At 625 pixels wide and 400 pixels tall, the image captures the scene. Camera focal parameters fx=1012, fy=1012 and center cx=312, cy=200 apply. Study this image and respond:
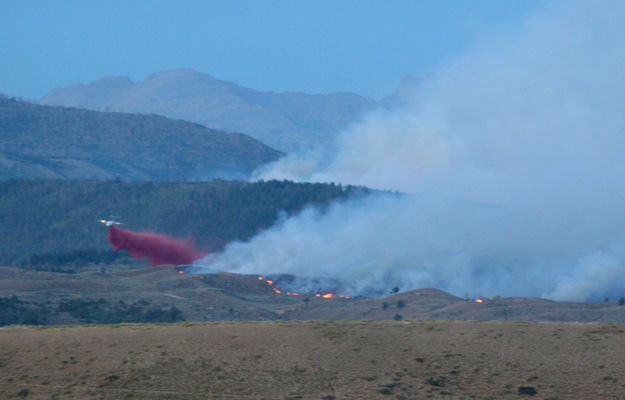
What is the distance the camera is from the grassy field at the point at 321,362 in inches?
1912

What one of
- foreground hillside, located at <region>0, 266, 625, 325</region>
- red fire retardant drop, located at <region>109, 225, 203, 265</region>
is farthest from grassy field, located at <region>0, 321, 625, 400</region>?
red fire retardant drop, located at <region>109, 225, 203, 265</region>

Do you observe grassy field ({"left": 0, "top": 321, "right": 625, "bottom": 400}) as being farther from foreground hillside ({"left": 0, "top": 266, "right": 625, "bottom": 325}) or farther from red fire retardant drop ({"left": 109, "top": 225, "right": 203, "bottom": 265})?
red fire retardant drop ({"left": 109, "top": 225, "right": 203, "bottom": 265})

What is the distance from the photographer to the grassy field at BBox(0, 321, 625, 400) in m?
48.6

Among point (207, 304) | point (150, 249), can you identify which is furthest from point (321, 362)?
point (150, 249)

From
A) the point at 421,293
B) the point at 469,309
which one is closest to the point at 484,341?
the point at 469,309

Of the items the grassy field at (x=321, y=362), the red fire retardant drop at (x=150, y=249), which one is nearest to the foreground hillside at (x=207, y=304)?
the red fire retardant drop at (x=150, y=249)

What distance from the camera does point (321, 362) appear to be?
52156 millimetres

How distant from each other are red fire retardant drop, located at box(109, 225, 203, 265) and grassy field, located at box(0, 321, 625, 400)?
11341cm

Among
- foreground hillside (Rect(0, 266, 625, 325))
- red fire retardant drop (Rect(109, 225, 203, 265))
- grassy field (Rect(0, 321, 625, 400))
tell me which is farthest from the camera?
red fire retardant drop (Rect(109, 225, 203, 265))

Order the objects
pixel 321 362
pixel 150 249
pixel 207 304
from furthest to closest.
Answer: pixel 150 249
pixel 207 304
pixel 321 362

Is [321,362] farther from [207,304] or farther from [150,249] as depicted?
[150,249]

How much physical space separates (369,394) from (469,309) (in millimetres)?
66993

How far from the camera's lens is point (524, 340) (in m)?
54.8

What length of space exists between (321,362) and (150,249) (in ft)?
415
